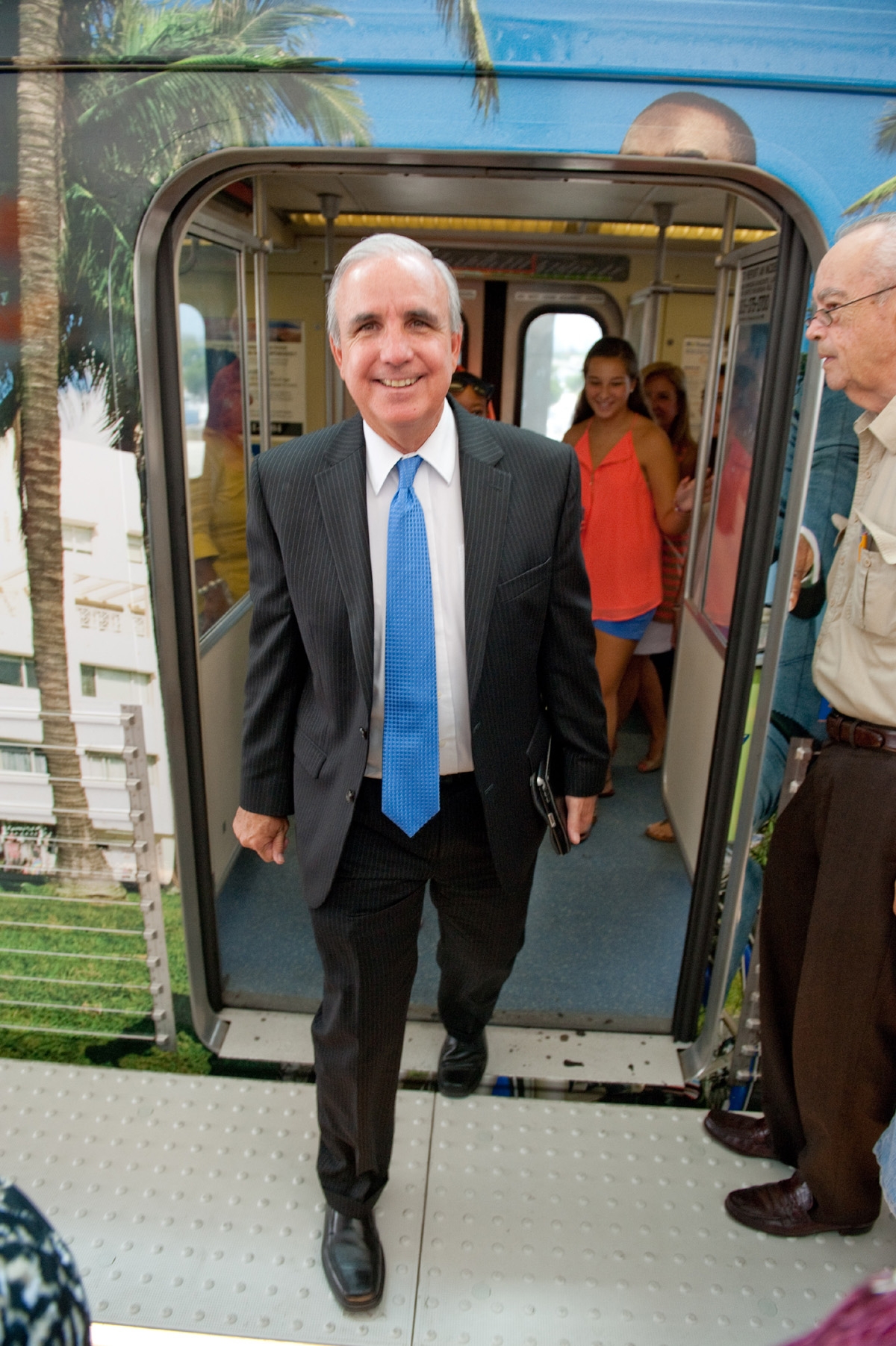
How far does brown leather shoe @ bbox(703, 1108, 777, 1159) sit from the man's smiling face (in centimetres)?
207

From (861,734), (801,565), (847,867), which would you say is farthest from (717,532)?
(847,867)

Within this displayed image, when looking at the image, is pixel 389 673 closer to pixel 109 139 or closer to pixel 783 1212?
pixel 109 139

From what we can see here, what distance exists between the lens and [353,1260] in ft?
6.90

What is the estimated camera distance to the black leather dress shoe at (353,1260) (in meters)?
2.07

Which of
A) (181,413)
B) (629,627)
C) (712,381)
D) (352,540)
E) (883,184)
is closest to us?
(352,540)

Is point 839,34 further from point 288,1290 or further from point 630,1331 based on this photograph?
point 288,1290

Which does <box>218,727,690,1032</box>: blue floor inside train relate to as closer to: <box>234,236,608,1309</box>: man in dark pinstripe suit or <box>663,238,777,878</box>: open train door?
<box>663,238,777,878</box>: open train door

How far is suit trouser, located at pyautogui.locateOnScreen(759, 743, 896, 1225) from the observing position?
201cm

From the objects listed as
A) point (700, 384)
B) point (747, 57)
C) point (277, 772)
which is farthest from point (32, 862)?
point (700, 384)

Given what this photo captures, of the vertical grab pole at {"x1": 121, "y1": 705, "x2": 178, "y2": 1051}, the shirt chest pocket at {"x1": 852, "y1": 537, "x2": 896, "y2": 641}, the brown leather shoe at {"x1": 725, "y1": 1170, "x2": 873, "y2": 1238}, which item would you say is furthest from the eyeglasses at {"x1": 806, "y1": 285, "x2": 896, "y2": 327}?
the brown leather shoe at {"x1": 725, "y1": 1170, "x2": 873, "y2": 1238}

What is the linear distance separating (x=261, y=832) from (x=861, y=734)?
1.35 metres

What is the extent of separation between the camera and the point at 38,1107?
2.64 meters

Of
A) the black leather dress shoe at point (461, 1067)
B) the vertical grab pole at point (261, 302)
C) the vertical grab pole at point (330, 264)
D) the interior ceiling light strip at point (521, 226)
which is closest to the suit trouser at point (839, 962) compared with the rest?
the black leather dress shoe at point (461, 1067)

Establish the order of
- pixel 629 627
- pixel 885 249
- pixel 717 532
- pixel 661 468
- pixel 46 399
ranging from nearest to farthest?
pixel 885 249 < pixel 46 399 < pixel 717 532 < pixel 661 468 < pixel 629 627
